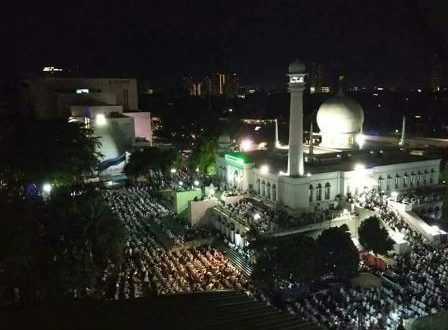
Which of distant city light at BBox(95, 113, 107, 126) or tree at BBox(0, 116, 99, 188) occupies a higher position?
distant city light at BBox(95, 113, 107, 126)

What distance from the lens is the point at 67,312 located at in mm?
12609

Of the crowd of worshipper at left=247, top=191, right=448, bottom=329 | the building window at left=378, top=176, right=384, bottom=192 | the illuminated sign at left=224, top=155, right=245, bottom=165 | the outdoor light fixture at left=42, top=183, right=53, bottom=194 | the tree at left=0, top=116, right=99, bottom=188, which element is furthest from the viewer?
the illuminated sign at left=224, top=155, right=245, bottom=165

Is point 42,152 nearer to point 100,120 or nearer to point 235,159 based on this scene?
point 235,159

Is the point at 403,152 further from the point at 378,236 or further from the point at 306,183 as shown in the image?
the point at 378,236

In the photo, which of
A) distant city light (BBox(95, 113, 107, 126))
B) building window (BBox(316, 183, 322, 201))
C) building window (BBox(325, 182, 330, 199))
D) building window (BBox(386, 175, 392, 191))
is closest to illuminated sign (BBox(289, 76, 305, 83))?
building window (BBox(316, 183, 322, 201))

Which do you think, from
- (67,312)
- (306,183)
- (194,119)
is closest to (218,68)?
(194,119)

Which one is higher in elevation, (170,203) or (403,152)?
(403,152)

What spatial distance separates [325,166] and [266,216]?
7612mm

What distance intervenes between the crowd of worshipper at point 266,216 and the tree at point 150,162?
46.7 ft

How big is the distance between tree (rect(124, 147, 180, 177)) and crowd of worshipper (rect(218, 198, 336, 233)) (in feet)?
46.7

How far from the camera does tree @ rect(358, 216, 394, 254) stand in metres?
28.3

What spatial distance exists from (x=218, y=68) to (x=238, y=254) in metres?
111

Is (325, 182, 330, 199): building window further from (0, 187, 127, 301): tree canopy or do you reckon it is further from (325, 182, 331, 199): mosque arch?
(0, 187, 127, 301): tree canopy

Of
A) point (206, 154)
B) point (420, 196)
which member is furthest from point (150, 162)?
point (420, 196)
